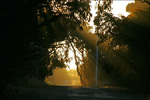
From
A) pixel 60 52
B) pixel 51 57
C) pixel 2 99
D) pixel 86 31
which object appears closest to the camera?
pixel 2 99

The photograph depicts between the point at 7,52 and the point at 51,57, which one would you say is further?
the point at 51,57

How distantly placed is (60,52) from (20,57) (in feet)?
131

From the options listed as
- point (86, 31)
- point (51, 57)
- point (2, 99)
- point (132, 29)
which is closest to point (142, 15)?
point (132, 29)

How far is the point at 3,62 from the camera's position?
11039mm

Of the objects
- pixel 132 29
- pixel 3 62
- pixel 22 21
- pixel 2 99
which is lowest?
pixel 2 99

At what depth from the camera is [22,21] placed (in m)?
11.4

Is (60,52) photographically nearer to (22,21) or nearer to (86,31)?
(86,31)

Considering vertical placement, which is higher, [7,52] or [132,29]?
[132,29]

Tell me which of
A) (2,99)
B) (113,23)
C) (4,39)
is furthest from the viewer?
(113,23)

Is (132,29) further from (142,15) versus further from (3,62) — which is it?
(3,62)

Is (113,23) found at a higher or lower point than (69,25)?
higher

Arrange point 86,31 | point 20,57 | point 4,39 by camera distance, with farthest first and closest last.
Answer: point 86,31 < point 20,57 < point 4,39

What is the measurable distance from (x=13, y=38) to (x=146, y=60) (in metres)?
14.5

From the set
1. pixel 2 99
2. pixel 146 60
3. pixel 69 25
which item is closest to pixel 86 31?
pixel 146 60
